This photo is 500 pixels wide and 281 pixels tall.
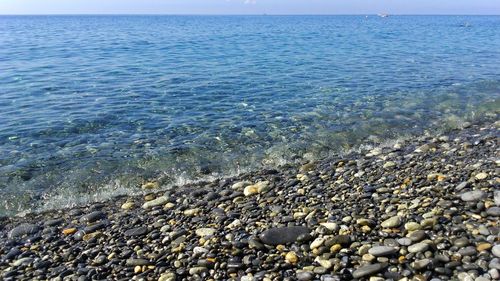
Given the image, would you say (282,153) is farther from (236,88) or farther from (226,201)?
(236,88)

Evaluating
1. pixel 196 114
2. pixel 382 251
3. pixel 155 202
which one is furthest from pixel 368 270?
pixel 196 114

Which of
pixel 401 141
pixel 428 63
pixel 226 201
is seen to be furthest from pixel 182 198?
pixel 428 63

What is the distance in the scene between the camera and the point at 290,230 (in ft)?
22.5

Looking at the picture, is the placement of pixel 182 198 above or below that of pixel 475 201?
below

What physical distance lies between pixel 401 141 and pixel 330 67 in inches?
624

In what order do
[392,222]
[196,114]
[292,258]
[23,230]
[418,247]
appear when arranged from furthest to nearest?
[196,114] → [23,230] → [392,222] → [292,258] → [418,247]

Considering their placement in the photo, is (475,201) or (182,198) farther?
(182,198)

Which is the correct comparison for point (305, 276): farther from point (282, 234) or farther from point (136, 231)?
point (136, 231)

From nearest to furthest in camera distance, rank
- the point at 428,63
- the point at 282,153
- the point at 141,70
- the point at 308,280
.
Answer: the point at 308,280
the point at 282,153
the point at 141,70
the point at 428,63

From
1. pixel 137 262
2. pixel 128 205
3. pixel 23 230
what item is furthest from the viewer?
pixel 128 205

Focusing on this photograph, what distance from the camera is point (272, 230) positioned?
6.89m

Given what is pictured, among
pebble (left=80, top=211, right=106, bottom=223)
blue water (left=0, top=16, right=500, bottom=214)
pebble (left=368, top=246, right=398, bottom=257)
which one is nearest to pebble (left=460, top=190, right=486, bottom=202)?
pebble (left=368, top=246, right=398, bottom=257)

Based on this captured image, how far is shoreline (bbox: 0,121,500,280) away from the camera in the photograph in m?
5.91

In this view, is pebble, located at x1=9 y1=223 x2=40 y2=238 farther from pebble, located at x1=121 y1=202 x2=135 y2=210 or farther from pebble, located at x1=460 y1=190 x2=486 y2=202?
pebble, located at x1=460 y1=190 x2=486 y2=202
